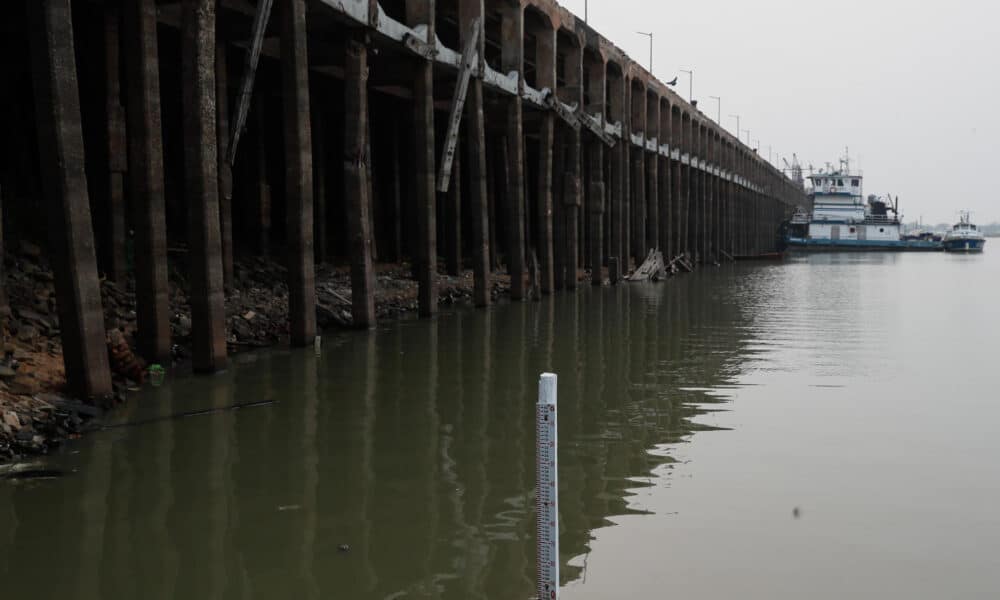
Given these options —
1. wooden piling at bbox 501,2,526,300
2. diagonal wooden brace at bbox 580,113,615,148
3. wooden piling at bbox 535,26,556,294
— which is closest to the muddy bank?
wooden piling at bbox 501,2,526,300

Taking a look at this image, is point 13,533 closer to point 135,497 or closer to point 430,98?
point 135,497

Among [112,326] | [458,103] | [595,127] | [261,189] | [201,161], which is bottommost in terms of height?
[112,326]

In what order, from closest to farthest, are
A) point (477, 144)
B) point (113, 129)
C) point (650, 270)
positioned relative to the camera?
point (113, 129) < point (477, 144) < point (650, 270)

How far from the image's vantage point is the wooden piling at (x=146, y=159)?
10328 mm

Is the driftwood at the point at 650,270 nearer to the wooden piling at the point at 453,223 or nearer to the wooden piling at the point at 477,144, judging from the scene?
the wooden piling at the point at 453,223

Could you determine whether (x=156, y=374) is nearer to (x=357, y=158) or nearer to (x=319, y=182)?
(x=357, y=158)

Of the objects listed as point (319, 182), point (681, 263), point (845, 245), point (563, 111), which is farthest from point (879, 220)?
point (319, 182)

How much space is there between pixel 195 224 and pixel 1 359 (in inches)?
103

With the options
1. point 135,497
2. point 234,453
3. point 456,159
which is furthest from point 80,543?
point 456,159

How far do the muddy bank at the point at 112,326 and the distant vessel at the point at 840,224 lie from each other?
227ft

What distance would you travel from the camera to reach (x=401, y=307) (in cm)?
1917

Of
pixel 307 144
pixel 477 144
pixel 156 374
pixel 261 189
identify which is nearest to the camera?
pixel 156 374

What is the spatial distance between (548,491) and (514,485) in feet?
8.00

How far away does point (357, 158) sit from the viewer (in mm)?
14484
